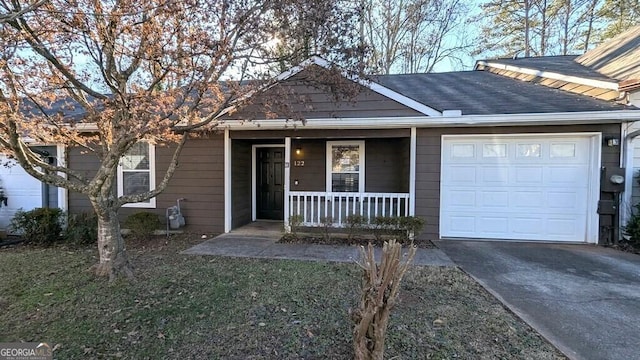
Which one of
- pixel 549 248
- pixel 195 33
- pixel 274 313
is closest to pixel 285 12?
pixel 195 33

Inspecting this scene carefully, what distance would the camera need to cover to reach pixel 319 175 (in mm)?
7949

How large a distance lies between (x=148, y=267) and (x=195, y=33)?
11.0ft

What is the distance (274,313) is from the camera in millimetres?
3105

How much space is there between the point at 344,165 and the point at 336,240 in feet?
7.47

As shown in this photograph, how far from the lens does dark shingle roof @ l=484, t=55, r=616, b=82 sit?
7017 millimetres

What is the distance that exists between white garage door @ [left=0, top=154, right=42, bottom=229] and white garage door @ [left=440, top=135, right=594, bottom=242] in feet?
31.5

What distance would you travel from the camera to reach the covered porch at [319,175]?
6477 mm

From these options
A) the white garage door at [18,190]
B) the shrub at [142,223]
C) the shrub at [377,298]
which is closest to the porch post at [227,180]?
the shrub at [142,223]

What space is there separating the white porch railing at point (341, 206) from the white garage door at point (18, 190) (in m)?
6.37

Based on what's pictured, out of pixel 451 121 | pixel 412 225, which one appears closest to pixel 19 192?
pixel 412 225

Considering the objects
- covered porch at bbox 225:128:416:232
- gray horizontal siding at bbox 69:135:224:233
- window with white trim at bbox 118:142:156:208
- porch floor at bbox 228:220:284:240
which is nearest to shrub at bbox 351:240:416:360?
covered porch at bbox 225:128:416:232

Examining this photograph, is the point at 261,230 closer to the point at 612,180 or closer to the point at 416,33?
the point at 612,180

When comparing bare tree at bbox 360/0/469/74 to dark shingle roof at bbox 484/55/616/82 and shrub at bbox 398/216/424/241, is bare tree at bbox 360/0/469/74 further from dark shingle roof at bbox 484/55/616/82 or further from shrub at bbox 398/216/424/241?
shrub at bbox 398/216/424/241

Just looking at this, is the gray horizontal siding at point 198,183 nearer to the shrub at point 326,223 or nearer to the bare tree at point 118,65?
the shrub at point 326,223
